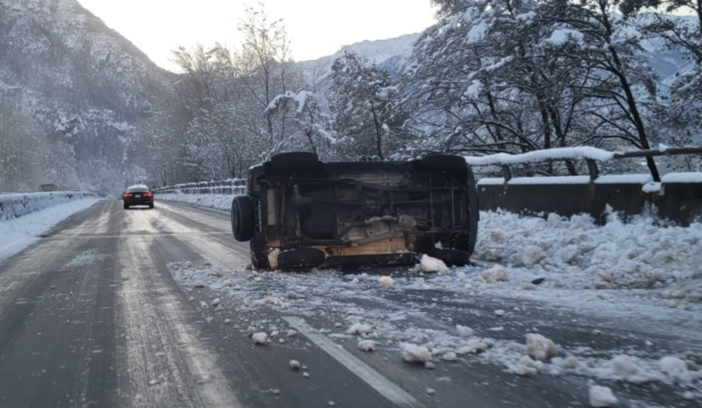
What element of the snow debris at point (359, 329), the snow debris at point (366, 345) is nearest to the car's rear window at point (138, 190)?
the snow debris at point (359, 329)

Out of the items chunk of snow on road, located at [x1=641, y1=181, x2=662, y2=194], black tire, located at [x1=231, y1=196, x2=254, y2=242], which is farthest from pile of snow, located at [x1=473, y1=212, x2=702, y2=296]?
black tire, located at [x1=231, y1=196, x2=254, y2=242]

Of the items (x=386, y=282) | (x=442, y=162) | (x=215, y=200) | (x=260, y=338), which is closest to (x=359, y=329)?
(x=260, y=338)

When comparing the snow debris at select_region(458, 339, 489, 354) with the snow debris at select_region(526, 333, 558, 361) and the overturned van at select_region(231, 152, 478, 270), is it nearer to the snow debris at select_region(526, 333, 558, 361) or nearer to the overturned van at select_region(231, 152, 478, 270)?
the snow debris at select_region(526, 333, 558, 361)

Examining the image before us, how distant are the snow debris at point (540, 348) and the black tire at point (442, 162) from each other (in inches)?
128

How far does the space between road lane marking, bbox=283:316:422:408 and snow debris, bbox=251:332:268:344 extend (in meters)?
0.30

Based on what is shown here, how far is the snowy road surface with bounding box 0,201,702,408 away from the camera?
2.72m

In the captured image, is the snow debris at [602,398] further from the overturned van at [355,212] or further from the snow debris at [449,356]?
the overturned van at [355,212]

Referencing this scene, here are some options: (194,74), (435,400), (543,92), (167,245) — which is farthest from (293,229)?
(194,74)

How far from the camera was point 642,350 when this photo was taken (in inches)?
129

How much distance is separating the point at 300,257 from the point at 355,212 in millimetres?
878

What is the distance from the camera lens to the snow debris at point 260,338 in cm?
359

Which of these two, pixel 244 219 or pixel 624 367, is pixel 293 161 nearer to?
pixel 244 219

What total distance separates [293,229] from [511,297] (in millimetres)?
2643

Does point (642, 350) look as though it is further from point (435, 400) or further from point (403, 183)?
point (403, 183)
